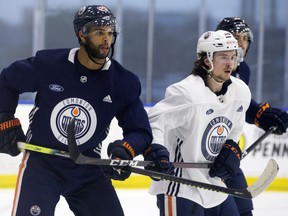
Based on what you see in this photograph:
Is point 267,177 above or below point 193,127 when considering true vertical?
below

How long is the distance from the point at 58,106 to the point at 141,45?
5.17 meters

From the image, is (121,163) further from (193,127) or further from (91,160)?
(193,127)

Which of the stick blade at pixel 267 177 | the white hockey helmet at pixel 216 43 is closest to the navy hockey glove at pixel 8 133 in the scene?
the white hockey helmet at pixel 216 43

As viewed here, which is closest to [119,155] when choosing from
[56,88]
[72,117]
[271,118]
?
[72,117]

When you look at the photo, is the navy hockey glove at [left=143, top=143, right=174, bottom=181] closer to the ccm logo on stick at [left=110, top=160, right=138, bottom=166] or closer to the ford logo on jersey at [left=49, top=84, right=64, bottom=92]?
the ccm logo on stick at [left=110, top=160, right=138, bottom=166]

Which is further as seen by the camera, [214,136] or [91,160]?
[214,136]

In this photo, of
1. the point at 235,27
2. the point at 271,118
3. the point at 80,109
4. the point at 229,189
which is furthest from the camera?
the point at 235,27

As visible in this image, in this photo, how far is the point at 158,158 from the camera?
8.98 ft

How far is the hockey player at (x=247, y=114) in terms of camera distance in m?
3.46

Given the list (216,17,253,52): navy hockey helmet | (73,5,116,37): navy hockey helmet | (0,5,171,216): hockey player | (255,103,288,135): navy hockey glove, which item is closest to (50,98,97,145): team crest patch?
(0,5,171,216): hockey player

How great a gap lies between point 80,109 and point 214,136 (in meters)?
0.54

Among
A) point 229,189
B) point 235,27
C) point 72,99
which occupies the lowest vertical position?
point 229,189

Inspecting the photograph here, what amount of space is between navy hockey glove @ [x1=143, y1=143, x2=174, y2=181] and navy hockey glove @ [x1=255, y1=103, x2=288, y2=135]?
0.92m

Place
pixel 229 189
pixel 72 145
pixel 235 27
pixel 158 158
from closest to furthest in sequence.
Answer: pixel 72 145 < pixel 158 158 < pixel 229 189 < pixel 235 27
